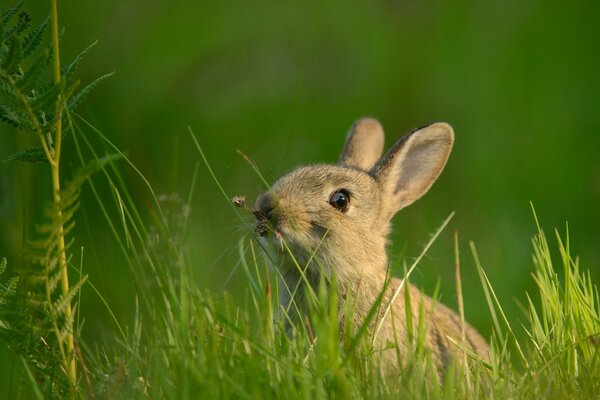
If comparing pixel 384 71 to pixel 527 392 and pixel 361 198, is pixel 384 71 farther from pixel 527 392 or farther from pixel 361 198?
pixel 527 392

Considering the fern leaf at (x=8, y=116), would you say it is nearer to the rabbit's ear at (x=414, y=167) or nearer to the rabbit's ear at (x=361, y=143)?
the rabbit's ear at (x=414, y=167)

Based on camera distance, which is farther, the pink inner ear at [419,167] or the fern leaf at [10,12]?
the pink inner ear at [419,167]

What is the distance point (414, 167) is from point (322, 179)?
0.87 m

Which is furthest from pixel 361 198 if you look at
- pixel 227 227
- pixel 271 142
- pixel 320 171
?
pixel 271 142

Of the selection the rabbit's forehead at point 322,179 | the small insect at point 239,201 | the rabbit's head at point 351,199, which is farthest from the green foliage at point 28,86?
the rabbit's forehead at point 322,179

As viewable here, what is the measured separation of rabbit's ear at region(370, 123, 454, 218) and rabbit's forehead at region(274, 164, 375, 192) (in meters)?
0.19

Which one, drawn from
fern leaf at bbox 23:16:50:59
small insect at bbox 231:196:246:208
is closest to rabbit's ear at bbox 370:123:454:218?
small insect at bbox 231:196:246:208

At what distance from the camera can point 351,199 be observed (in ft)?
17.1

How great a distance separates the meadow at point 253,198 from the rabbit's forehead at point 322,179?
200mm

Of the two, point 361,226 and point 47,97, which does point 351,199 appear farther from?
point 47,97

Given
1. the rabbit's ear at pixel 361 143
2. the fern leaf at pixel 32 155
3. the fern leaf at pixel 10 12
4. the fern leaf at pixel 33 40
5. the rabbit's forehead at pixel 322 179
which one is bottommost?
the fern leaf at pixel 32 155

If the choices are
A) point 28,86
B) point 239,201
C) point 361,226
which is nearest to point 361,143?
point 361,226

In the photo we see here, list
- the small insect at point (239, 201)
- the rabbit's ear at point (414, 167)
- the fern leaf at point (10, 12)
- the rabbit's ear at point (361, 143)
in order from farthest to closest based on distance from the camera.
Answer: the rabbit's ear at point (361, 143)
the rabbit's ear at point (414, 167)
the small insect at point (239, 201)
the fern leaf at point (10, 12)

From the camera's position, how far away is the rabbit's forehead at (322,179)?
5.04 metres
